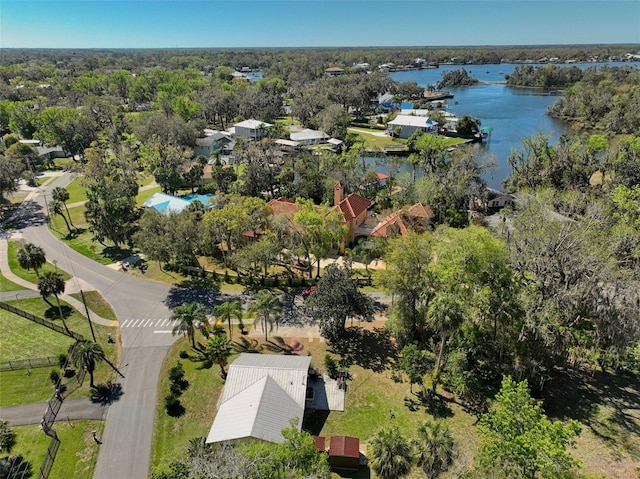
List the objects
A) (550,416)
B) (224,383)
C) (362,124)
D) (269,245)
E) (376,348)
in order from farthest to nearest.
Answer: (362,124), (269,245), (376,348), (224,383), (550,416)

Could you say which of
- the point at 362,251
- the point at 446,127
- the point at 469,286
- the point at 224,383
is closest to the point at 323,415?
the point at 224,383

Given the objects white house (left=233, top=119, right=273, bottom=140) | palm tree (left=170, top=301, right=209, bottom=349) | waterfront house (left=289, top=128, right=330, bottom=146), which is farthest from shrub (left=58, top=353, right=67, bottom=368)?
white house (left=233, top=119, right=273, bottom=140)

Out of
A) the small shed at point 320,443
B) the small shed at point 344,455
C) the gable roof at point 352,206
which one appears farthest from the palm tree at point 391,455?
the gable roof at point 352,206

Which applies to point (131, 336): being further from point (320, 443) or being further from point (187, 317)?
point (320, 443)

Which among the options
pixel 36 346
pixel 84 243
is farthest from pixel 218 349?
pixel 84 243

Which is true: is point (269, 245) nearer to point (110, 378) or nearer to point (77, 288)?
point (110, 378)

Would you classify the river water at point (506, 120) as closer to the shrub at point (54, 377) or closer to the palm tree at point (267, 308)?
the palm tree at point (267, 308)
